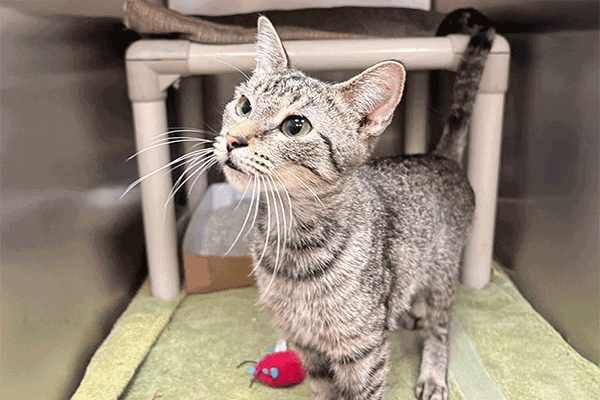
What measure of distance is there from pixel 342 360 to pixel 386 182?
1.59 ft

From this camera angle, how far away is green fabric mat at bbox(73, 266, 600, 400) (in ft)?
4.47

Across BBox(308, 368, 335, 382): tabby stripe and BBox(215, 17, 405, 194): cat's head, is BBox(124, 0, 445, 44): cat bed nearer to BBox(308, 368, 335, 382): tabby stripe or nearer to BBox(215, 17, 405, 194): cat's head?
BBox(215, 17, 405, 194): cat's head

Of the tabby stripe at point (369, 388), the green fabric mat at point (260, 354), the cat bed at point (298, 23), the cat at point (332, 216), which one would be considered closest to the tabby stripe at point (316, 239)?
the cat at point (332, 216)

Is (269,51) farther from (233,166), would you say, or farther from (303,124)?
Result: (233,166)

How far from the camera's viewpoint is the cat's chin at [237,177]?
100 cm

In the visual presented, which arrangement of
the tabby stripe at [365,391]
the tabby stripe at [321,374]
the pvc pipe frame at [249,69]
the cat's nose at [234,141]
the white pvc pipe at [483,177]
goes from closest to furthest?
the cat's nose at [234,141] → the tabby stripe at [365,391] → the tabby stripe at [321,374] → the pvc pipe frame at [249,69] → the white pvc pipe at [483,177]

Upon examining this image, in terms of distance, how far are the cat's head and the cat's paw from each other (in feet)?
2.10

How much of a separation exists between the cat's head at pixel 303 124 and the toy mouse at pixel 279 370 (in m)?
0.56

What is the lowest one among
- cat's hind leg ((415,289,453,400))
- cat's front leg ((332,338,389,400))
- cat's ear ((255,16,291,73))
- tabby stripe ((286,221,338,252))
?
cat's hind leg ((415,289,453,400))

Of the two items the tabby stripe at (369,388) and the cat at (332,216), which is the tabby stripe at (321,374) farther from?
the tabby stripe at (369,388)

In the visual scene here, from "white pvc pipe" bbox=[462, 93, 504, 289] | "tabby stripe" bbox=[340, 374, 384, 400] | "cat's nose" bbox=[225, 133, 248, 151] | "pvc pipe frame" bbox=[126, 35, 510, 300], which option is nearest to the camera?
"cat's nose" bbox=[225, 133, 248, 151]

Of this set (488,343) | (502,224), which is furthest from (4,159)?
(502,224)

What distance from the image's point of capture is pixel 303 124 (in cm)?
106

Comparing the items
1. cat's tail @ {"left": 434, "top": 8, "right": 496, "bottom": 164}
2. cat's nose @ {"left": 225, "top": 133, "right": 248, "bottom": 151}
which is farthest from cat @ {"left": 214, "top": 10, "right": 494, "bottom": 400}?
cat's tail @ {"left": 434, "top": 8, "right": 496, "bottom": 164}
